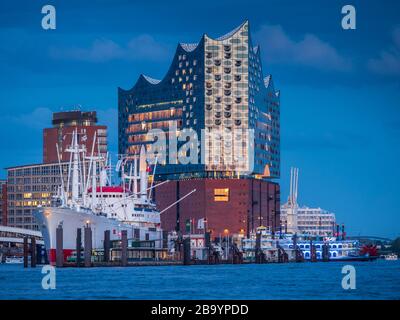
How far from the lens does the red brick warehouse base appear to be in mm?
189000

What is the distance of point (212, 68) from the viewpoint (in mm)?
196500

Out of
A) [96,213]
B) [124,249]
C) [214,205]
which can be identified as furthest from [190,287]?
[214,205]

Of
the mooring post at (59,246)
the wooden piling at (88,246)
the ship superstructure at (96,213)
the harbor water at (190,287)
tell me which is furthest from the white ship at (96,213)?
the harbor water at (190,287)

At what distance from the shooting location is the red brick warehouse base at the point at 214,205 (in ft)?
620

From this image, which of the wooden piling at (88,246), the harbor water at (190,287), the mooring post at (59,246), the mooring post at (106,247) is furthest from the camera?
the mooring post at (106,247)

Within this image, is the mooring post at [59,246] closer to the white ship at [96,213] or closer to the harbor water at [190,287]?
the white ship at [96,213]

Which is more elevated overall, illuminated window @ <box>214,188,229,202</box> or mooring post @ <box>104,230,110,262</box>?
illuminated window @ <box>214,188,229,202</box>

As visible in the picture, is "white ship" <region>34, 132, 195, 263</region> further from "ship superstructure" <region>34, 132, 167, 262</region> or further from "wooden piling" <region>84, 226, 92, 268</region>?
A: "wooden piling" <region>84, 226, 92, 268</region>

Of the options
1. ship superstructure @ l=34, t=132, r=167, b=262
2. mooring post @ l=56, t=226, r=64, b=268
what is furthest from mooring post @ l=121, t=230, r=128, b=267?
ship superstructure @ l=34, t=132, r=167, b=262

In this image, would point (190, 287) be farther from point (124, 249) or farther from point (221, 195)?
point (221, 195)
